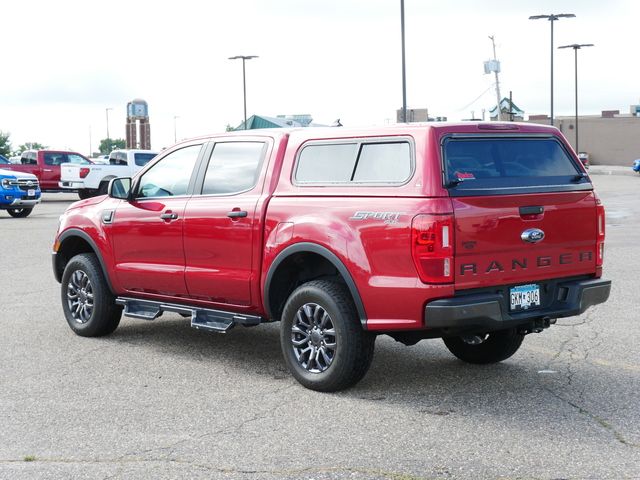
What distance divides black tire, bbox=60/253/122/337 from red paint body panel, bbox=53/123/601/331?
1.97 ft

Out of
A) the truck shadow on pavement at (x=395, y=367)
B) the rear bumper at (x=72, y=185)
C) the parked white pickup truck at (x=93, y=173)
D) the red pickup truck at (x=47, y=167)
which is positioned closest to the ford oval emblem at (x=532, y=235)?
the truck shadow on pavement at (x=395, y=367)

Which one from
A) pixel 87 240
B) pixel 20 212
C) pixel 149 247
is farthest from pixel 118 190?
pixel 20 212

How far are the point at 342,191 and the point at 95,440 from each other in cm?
235

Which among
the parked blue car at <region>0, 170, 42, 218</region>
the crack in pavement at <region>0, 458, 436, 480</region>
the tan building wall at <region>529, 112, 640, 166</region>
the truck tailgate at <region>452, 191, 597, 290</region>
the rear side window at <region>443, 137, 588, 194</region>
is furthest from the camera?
the tan building wall at <region>529, 112, 640, 166</region>

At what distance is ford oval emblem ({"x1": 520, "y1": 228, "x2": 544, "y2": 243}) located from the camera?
645 cm

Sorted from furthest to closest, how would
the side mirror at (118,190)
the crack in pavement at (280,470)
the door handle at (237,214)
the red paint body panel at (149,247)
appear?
the side mirror at (118,190) → the red paint body panel at (149,247) → the door handle at (237,214) → the crack in pavement at (280,470)

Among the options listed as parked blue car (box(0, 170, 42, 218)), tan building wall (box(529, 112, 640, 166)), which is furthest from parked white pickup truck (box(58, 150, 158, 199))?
tan building wall (box(529, 112, 640, 166))

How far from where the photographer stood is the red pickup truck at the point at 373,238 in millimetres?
6172

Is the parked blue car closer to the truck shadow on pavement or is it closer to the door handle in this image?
the truck shadow on pavement

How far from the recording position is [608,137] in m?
106

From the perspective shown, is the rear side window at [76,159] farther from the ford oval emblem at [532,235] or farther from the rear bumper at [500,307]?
the ford oval emblem at [532,235]

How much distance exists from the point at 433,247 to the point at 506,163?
41.4 inches

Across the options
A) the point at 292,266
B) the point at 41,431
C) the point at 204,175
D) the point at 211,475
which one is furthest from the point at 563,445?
the point at 204,175

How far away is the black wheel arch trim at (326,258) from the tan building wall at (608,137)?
101157 mm
